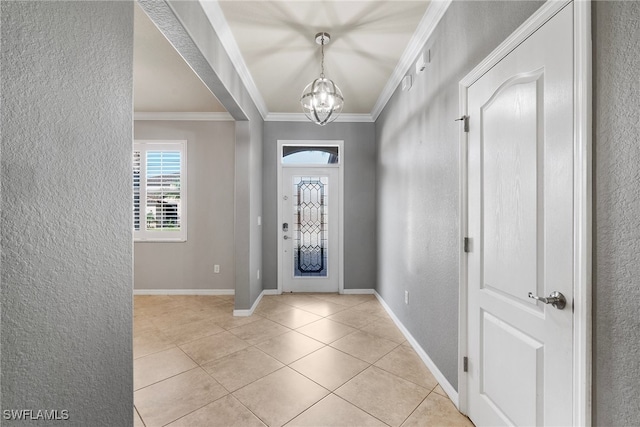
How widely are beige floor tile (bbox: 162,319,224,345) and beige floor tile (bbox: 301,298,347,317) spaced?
115cm

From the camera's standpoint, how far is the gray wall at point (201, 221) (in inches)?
175

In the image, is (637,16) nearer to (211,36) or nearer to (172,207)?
(211,36)

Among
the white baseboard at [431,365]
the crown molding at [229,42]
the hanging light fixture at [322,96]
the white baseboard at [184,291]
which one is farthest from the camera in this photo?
the white baseboard at [184,291]

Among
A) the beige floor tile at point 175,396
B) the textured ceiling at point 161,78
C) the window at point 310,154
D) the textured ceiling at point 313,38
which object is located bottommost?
the beige floor tile at point 175,396

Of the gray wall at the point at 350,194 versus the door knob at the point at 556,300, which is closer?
the door knob at the point at 556,300

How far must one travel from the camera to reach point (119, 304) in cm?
108

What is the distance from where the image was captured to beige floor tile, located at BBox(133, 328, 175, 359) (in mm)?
2623

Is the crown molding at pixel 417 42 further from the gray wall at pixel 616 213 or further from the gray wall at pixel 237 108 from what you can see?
the gray wall at pixel 237 108

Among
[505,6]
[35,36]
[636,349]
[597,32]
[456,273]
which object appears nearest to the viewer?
[35,36]

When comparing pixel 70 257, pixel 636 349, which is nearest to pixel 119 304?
pixel 70 257

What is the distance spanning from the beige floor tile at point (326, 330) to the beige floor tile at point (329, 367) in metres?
0.27

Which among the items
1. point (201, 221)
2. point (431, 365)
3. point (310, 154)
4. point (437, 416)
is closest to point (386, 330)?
point (431, 365)

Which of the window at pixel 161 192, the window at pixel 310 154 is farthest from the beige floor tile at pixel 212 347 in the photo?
the window at pixel 310 154

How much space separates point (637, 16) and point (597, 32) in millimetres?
121
